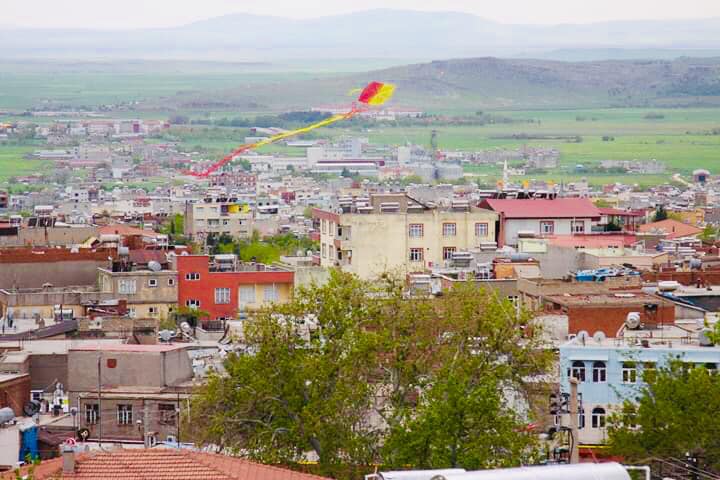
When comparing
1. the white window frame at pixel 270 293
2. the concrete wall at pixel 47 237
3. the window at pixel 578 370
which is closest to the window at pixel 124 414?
the window at pixel 578 370

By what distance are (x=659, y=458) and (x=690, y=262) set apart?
25.5 m

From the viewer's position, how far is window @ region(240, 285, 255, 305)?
50562mm

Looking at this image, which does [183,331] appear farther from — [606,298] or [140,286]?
[140,286]

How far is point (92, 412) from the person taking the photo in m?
28.3

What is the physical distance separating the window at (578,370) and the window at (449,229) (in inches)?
1044

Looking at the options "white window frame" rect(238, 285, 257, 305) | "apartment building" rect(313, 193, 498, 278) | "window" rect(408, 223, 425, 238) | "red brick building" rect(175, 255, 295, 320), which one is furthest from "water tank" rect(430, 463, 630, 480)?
"window" rect(408, 223, 425, 238)

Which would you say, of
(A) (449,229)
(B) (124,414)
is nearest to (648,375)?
(B) (124,414)

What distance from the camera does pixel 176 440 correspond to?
26.7m

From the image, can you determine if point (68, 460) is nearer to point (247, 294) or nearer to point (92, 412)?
point (92, 412)

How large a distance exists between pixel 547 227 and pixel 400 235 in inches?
191

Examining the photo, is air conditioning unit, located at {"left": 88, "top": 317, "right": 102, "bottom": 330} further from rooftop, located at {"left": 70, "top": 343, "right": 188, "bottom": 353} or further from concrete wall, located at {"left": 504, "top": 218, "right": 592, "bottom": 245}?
concrete wall, located at {"left": 504, "top": 218, "right": 592, "bottom": 245}

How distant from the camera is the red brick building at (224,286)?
165 ft

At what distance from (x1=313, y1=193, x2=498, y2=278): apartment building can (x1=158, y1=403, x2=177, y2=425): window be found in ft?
87.1

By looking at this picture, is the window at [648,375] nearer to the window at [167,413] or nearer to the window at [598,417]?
the window at [598,417]
